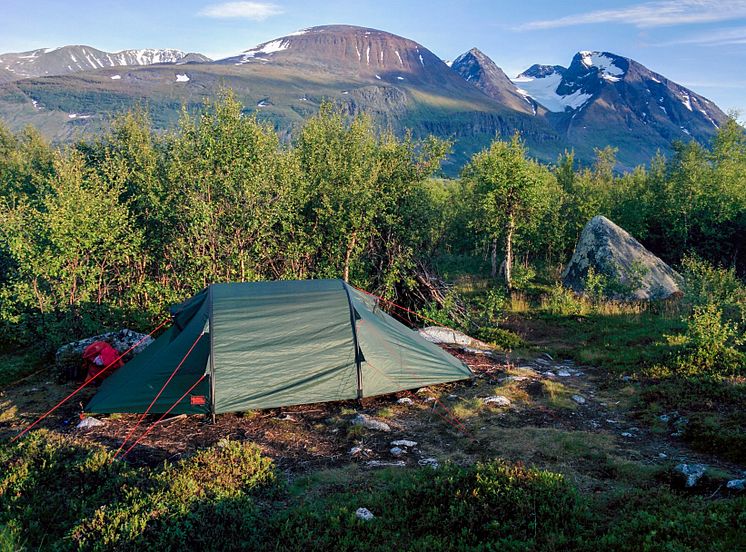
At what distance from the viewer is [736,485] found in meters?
6.99

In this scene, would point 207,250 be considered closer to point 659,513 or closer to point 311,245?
point 311,245

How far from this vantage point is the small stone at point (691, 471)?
7.32 m

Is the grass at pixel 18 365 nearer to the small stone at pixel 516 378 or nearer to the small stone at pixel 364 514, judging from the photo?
the small stone at pixel 364 514

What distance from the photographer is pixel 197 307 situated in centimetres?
1167

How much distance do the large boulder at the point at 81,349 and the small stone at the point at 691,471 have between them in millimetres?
13059

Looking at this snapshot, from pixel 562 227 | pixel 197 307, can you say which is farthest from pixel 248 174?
pixel 562 227

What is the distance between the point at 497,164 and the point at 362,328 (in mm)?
16762

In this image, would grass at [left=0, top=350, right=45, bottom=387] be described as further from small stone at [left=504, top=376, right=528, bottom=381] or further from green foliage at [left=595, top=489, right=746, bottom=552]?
green foliage at [left=595, top=489, right=746, bottom=552]

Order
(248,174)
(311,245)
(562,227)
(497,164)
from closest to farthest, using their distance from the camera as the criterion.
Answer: (248,174), (311,245), (497,164), (562,227)

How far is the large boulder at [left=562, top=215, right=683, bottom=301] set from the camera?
21.6 meters

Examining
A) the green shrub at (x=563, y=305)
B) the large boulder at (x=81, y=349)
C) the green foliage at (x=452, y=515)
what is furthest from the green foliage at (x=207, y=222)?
the green foliage at (x=452, y=515)

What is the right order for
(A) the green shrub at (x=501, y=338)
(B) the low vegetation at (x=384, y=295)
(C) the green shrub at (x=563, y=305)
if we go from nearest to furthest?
(B) the low vegetation at (x=384, y=295)
(A) the green shrub at (x=501, y=338)
(C) the green shrub at (x=563, y=305)

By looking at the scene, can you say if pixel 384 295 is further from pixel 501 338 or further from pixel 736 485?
pixel 736 485

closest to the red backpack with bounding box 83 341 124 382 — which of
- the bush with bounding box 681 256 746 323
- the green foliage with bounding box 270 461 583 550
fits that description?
the green foliage with bounding box 270 461 583 550
